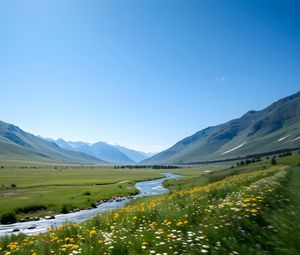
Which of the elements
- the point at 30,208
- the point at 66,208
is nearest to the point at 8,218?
the point at 30,208

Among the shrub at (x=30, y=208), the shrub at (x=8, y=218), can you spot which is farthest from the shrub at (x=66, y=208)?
the shrub at (x=8, y=218)

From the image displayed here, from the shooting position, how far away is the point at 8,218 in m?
45.3

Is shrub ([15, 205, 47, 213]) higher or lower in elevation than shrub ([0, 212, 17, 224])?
higher

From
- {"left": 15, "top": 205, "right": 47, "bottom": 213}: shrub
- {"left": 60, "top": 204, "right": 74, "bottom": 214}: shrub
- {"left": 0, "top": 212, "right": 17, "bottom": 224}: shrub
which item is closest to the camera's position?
{"left": 0, "top": 212, "right": 17, "bottom": 224}: shrub

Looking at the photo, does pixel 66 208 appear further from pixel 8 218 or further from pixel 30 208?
pixel 8 218

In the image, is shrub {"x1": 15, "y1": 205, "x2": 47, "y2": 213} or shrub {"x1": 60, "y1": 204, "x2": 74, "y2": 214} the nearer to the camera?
shrub {"x1": 15, "y1": 205, "x2": 47, "y2": 213}

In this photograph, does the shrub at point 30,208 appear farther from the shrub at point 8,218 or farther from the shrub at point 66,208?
the shrub at point 8,218

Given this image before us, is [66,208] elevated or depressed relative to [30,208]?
depressed

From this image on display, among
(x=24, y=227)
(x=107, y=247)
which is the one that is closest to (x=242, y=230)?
(x=107, y=247)

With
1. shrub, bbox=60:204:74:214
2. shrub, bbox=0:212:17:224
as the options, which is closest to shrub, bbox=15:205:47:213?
shrub, bbox=60:204:74:214

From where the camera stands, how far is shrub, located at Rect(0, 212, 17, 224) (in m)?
44.7

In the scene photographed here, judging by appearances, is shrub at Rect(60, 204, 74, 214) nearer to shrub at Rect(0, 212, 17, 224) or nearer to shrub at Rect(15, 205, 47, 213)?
shrub at Rect(15, 205, 47, 213)

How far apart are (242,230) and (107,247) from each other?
3300mm

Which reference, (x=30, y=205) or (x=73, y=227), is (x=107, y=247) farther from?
(x=30, y=205)
